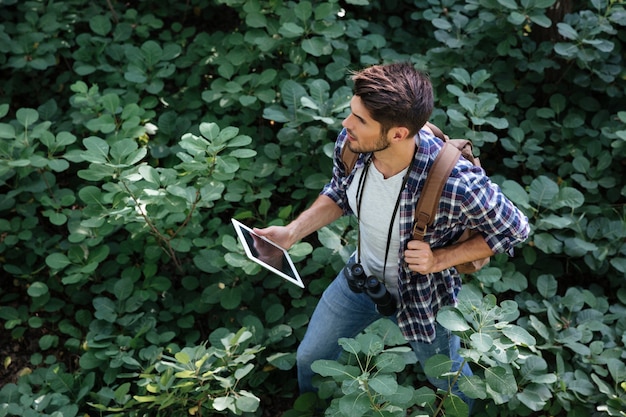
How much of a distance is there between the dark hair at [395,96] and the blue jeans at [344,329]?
0.75 metres

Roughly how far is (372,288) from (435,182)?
1.60ft

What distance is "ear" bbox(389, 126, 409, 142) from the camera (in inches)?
89.7

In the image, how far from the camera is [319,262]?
349 centimetres

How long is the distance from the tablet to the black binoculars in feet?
0.62

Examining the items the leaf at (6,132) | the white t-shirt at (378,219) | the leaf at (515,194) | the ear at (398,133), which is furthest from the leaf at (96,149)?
the leaf at (515,194)

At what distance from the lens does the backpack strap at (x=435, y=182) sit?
7.50ft

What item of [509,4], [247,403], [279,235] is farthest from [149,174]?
[509,4]

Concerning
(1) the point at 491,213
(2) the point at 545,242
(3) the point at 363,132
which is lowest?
(2) the point at 545,242

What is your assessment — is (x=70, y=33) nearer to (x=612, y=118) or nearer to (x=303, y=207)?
(x=303, y=207)

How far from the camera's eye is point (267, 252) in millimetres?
2652

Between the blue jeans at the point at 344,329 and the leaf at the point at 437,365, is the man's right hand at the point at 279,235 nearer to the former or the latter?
the blue jeans at the point at 344,329

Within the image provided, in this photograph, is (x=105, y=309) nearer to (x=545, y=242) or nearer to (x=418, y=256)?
(x=418, y=256)

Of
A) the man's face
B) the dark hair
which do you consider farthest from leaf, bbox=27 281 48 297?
the dark hair

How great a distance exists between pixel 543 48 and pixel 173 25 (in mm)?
2323
